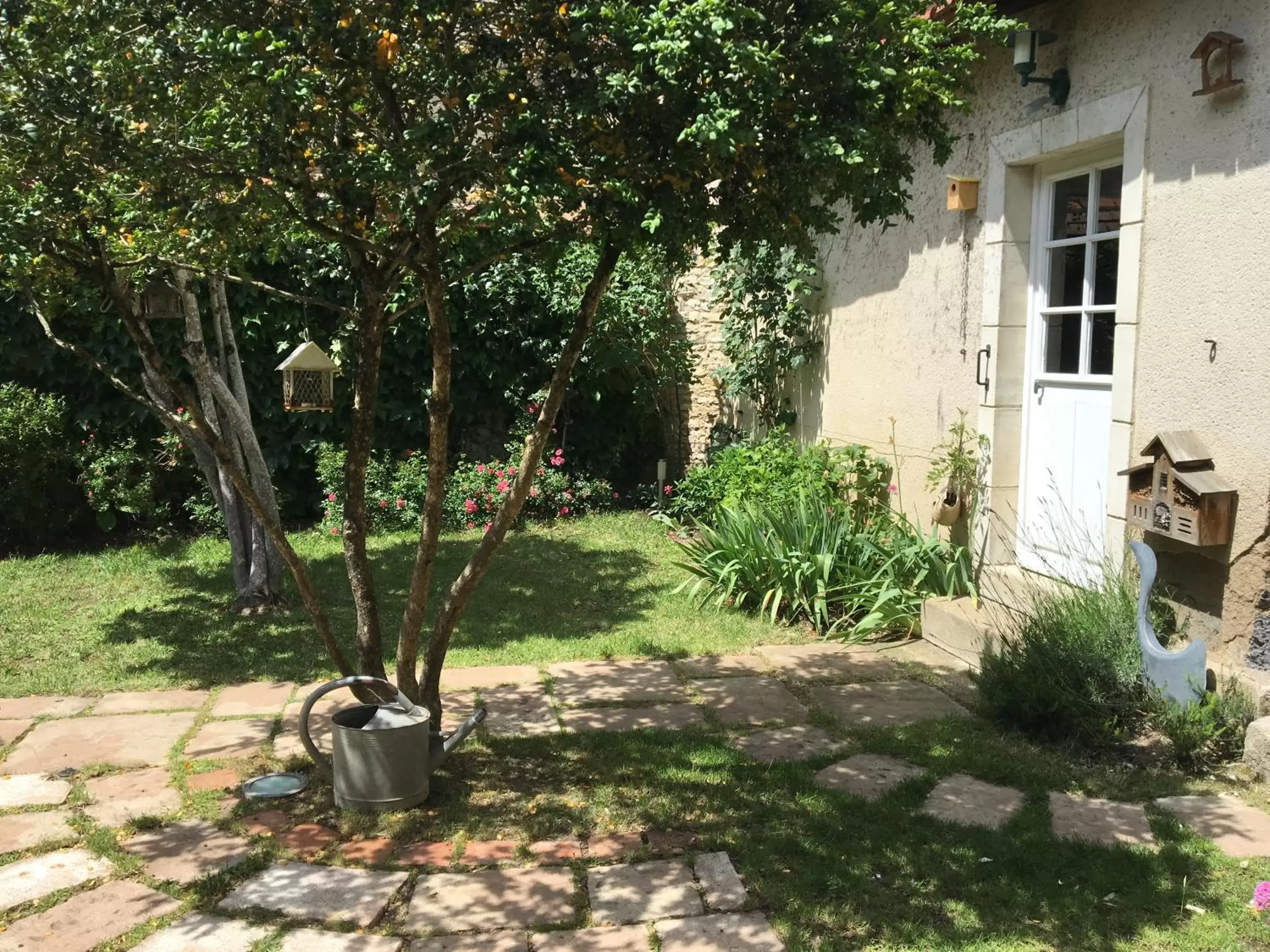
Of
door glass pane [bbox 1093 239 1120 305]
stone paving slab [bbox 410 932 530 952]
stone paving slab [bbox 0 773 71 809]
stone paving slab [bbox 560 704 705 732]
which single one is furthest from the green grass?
stone paving slab [bbox 410 932 530 952]

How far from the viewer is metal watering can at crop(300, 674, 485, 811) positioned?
143 inches

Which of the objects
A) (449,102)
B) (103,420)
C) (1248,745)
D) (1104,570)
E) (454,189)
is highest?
(449,102)

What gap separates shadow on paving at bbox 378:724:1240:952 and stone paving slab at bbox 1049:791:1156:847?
0.06 metres

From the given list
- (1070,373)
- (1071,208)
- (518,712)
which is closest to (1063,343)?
(1070,373)

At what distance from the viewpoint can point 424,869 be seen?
3.31 metres

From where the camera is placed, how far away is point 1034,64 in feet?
16.9

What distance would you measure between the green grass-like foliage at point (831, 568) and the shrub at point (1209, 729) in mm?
2024

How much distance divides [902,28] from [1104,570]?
2.77 meters

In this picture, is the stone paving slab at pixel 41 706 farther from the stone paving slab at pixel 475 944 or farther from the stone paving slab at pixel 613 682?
the stone paving slab at pixel 475 944

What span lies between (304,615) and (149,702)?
1574mm

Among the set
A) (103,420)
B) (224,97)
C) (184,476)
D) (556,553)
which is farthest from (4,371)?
(224,97)

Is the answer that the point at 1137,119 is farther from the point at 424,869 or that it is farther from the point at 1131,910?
the point at 424,869

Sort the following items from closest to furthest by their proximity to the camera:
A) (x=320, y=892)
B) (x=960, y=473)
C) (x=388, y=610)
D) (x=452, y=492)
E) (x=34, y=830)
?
1. (x=320, y=892)
2. (x=34, y=830)
3. (x=960, y=473)
4. (x=388, y=610)
5. (x=452, y=492)

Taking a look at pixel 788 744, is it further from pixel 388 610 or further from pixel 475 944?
pixel 388 610
